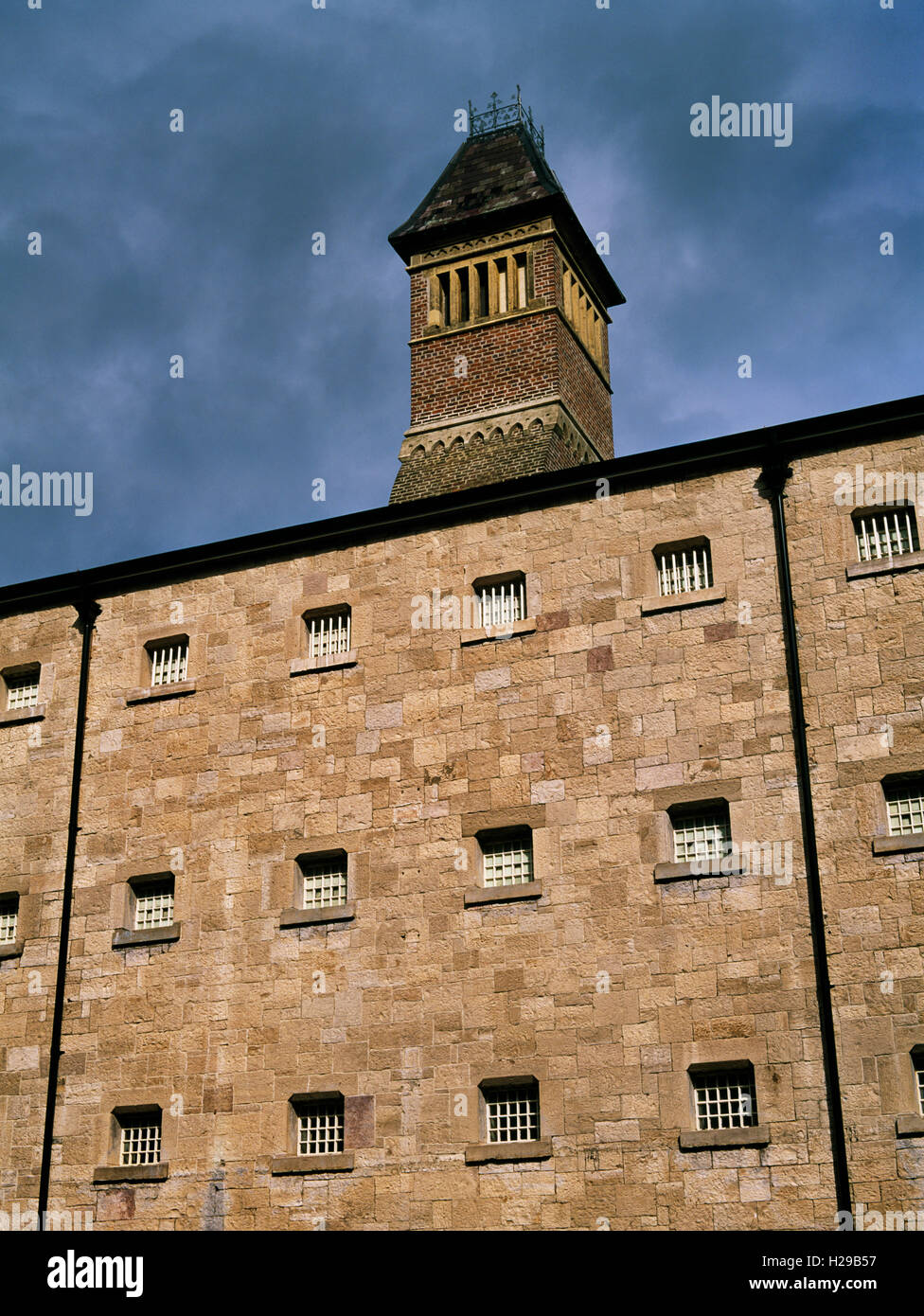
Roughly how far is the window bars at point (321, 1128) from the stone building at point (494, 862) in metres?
0.07

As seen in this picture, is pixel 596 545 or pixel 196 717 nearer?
pixel 596 545

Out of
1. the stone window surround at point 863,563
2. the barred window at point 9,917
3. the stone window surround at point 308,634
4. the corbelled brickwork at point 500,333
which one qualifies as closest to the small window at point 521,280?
the corbelled brickwork at point 500,333

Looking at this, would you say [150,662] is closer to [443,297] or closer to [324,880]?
[324,880]

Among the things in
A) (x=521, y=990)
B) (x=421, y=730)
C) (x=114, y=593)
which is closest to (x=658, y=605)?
(x=421, y=730)

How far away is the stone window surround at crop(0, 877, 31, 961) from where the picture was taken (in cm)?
2817

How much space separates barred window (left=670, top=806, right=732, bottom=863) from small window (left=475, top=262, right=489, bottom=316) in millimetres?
23744

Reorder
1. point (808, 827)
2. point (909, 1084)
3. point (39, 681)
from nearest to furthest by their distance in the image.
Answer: point (909, 1084) → point (808, 827) → point (39, 681)

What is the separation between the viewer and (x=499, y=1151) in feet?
77.0

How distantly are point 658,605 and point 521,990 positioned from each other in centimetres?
637

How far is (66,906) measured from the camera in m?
28.0

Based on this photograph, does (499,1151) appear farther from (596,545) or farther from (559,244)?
(559,244)

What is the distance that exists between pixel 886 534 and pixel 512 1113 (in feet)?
34.1

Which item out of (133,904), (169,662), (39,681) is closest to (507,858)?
(133,904)

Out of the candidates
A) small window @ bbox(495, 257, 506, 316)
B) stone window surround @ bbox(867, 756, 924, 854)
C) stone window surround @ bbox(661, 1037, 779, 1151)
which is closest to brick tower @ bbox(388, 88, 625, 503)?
small window @ bbox(495, 257, 506, 316)
